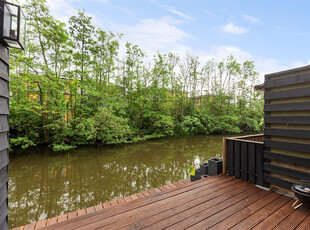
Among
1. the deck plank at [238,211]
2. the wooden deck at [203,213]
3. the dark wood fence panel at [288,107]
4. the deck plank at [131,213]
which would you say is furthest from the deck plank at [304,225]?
the dark wood fence panel at [288,107]

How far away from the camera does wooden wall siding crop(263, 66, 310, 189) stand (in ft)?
6.57

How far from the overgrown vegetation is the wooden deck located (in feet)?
20.4

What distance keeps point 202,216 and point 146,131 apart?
9.61m

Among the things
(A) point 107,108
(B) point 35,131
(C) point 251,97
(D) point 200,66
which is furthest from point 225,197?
(C) point 251,97

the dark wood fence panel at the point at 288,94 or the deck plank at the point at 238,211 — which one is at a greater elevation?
the dark wood fence panel at the point at 288,94

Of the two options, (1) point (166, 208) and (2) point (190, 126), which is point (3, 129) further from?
(2) point (190, 126)

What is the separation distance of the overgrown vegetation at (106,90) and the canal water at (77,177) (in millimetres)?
1400

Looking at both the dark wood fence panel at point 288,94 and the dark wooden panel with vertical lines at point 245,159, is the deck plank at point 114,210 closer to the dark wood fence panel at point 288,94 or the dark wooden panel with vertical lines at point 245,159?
the dark wooden panel with vertical lines at point 245,159

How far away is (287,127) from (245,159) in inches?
35.2

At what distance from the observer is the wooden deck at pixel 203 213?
1541mm

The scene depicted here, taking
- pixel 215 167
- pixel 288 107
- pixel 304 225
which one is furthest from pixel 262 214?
pixel 288 107

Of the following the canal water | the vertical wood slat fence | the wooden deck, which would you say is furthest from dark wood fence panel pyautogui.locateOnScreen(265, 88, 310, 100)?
the canal water

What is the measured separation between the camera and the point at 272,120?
235 centimetres

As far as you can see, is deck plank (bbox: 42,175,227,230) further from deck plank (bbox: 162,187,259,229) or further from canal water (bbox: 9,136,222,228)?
canal water (bbox: 9,136,222,228)
